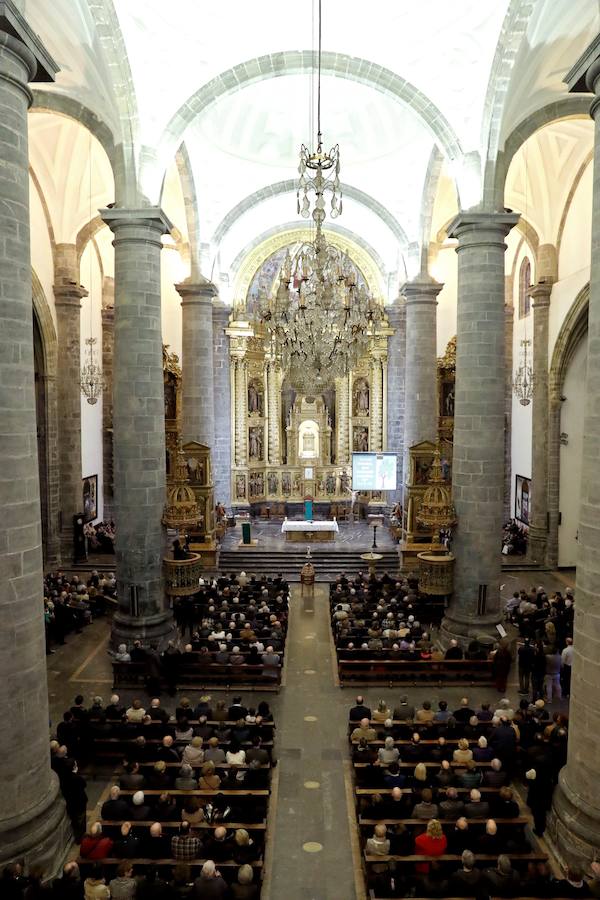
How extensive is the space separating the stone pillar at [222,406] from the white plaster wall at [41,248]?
809 cm

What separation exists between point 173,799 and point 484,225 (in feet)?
38.7

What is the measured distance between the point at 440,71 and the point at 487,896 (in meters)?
14.9

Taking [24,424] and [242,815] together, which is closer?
[24,424]

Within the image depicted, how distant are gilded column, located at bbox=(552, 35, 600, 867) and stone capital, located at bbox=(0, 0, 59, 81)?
21.2 ft

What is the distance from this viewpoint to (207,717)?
10.9 m

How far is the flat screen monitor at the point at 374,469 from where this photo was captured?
25438 millimetres

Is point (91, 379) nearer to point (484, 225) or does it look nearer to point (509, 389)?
point (484, 225)

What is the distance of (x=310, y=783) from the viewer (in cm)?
1002

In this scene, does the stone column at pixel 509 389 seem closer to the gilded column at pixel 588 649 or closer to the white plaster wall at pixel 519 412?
the white plaster wall at pixel 519 412

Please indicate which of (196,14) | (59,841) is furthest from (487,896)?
(196,14)

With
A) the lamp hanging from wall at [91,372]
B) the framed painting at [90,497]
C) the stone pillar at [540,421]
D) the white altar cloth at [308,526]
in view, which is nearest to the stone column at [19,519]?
the lamp hanging from wall at [91,372]

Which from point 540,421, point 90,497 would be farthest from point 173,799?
point 90,497

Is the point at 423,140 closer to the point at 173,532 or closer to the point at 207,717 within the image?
the point at 173,532

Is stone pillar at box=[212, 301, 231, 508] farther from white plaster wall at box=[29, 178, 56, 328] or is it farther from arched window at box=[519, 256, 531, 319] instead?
arched window at box=[519, 256, 531, 319]
